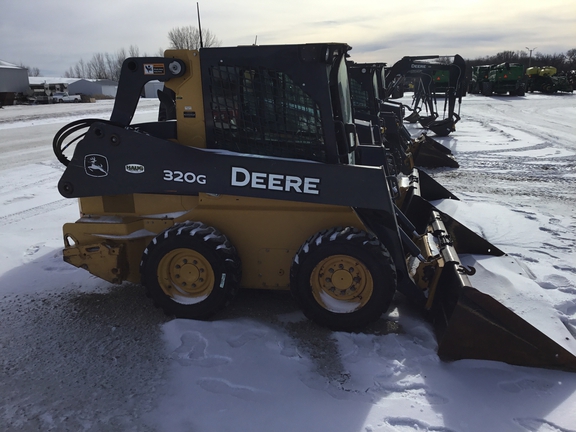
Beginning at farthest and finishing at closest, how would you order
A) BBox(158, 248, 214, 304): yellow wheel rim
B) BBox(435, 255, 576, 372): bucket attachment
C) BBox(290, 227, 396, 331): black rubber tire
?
1. BBox(158, 248, 214, 304): yellow wheel rim
2. BBox(290, 227, 396, 331): black rubber tire
3. BBox(435, 255, 576, 372): bucket attachment

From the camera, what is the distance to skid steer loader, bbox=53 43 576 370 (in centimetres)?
374

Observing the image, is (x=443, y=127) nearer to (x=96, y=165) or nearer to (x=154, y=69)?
(x=154, y=69)

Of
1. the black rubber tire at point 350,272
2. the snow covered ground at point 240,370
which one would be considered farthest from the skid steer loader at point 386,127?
the black rubber tire at point 350,272

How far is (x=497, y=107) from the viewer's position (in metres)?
26.3

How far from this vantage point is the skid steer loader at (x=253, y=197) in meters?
3.74

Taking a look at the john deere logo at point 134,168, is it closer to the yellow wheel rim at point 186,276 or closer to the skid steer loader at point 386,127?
the yellow wheel rim at point 186,276

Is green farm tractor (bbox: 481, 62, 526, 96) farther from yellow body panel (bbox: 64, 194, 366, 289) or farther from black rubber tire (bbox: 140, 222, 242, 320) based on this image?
black rubber tire (bbox: 140, 222, 242, 320)

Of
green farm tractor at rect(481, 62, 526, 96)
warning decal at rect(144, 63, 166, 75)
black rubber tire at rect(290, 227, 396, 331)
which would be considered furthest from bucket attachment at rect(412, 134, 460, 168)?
green farm tractor at rect(481, 62, 526, 96)

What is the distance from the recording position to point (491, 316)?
3361 mm

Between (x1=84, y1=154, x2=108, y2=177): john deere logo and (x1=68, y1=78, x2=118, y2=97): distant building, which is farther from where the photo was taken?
(x1=68, y1=78, x2=118, y2=97): distant building

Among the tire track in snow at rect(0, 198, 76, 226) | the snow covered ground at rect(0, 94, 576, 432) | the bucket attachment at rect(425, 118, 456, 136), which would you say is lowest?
the snow covered ground at rect(0, 94, 576, 432)

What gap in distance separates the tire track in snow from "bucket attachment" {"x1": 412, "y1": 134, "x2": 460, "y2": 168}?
7477mm

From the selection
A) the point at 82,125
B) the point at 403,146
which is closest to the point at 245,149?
the point at 82,125

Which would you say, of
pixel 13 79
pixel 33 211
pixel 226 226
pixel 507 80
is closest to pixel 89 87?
pixel 13 79
